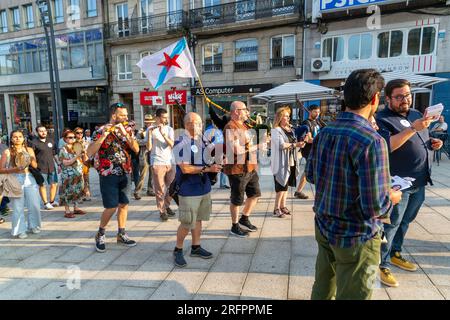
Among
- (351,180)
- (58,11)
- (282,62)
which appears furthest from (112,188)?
(58,11)

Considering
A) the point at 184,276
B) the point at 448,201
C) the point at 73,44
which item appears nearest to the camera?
the point at 184,276

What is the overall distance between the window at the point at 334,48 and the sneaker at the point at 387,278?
42.6 ft

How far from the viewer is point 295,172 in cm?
510

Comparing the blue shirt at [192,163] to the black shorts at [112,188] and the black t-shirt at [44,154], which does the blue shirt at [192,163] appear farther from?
the black t-shirt at [44,154]

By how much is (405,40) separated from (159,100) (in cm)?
1091

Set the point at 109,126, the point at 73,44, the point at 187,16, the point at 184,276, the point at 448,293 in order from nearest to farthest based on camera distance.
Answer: the point at 448,293 < the point at 184,276 < the point at 109,126 < the point at 187,16 < the point at 73,44

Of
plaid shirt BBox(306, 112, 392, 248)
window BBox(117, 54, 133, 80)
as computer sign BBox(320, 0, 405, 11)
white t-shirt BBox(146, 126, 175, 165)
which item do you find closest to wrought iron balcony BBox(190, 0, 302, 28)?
as computer sign BBox(320, 0, 405, 11)

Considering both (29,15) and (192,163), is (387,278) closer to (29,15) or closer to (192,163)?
(192,163)

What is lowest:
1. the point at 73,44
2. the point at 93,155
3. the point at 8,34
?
the point at 93,155

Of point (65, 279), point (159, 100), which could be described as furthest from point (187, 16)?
point (65, 279)

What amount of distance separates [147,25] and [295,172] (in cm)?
1634

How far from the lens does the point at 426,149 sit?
2.87m

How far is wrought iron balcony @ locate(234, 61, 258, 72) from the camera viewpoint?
15.5 m

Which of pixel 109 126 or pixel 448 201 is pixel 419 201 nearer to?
pixel 448 201
